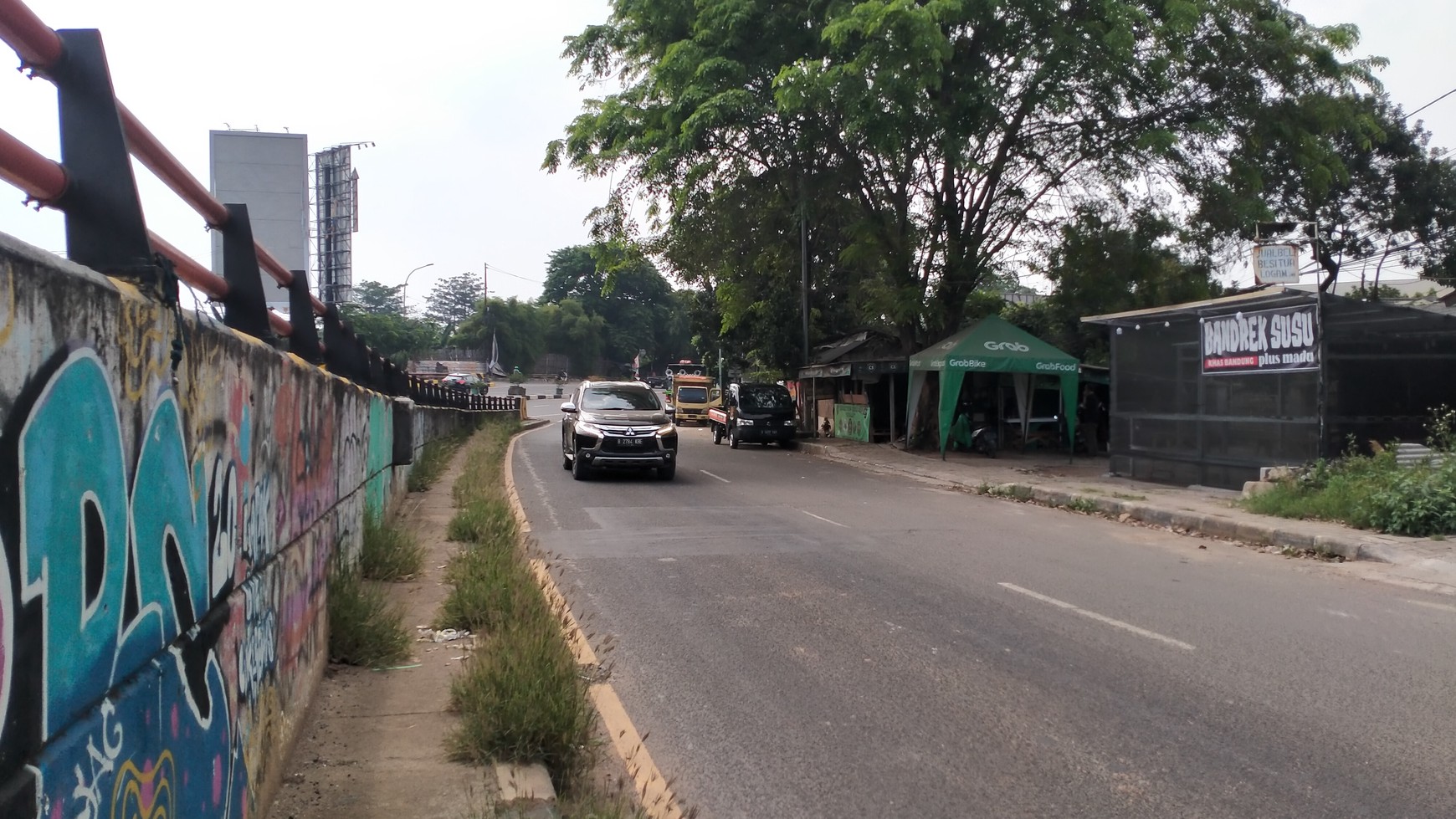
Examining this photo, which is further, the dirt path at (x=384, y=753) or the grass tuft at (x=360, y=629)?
the grass tuft at (x=360, y=629)

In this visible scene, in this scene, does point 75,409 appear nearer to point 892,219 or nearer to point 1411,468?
point 1411,468

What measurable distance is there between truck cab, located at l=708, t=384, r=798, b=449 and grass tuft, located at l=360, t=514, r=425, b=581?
2148cm

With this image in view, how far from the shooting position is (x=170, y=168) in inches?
150

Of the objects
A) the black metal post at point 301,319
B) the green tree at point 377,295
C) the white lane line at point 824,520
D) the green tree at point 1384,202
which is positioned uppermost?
the green tree at point 377,295

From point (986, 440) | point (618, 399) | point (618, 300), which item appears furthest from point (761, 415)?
point (618, 300)

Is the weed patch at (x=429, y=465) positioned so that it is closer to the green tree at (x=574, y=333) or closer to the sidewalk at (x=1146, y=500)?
the sidewalk at (x=1146, y=500)

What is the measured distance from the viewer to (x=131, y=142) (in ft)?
11.2

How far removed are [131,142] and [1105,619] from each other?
22.6ft

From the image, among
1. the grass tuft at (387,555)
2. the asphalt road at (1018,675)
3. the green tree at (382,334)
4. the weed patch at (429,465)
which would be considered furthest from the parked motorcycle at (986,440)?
the grass tuft at (387,555)

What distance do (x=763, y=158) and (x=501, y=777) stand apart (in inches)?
846

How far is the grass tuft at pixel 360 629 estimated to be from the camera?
6.36 m

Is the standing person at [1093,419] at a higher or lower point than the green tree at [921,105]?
lower

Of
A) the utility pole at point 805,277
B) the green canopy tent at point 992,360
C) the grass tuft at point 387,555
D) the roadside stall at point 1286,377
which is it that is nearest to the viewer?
the grass tuft at point 387,555

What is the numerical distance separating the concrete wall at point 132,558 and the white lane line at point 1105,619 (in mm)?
5516
